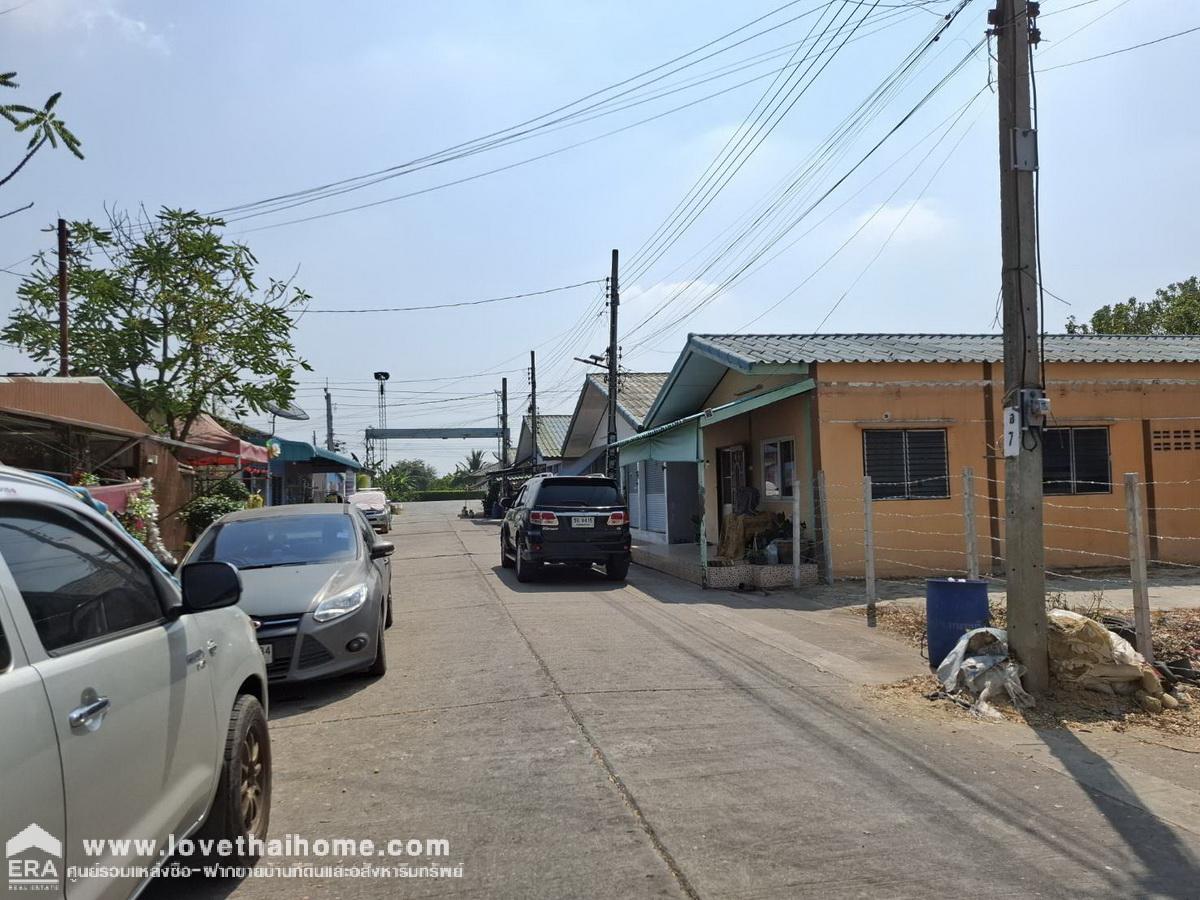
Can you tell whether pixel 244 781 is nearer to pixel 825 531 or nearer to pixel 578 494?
pixel 825 531

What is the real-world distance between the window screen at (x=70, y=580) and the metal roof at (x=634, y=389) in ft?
70.4

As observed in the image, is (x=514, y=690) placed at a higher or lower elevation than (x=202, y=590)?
lower

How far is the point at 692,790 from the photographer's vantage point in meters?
4.90

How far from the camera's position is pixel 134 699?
287 centimetres

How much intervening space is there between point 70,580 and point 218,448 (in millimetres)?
16313

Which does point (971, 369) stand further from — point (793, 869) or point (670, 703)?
point (793, 869)

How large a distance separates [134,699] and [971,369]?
1403cm

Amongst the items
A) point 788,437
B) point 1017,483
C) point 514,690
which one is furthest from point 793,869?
point 788,437

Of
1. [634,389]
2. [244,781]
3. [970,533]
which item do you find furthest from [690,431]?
[634,389]

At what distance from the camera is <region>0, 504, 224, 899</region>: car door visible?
246cm

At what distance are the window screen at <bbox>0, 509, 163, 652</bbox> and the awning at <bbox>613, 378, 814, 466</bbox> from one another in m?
11.4

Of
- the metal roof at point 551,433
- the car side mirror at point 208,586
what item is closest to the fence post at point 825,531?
the car side mirror at point 208,586

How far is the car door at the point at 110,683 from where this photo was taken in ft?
8.07

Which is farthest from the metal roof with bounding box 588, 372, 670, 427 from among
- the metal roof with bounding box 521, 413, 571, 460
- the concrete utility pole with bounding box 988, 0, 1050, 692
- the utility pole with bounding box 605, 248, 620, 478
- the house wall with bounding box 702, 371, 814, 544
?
the concrete utility pole with bounding box 988, 0, 1050, 692
